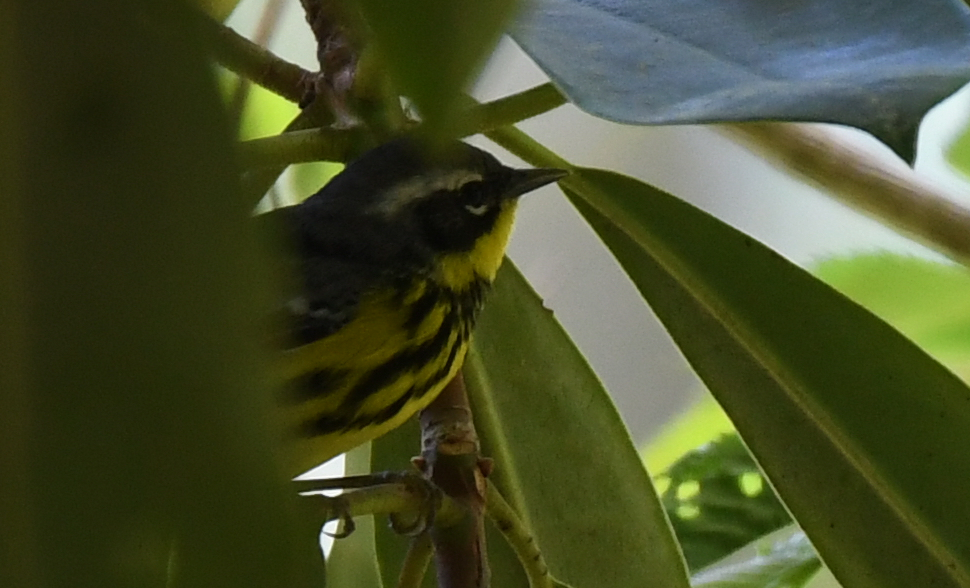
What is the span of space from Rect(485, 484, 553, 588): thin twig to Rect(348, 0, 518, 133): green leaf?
0.48 metres

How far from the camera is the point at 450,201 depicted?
909mm

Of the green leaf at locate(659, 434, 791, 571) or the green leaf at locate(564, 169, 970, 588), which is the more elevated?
the green leaf at locate(659, 434, 791, 571)

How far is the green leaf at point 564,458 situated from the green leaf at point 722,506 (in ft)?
0.88

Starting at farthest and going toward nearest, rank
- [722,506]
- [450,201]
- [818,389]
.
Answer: [722,506] < [450,201] < [818,389]

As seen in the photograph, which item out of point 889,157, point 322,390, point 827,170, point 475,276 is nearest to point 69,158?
point 322,390

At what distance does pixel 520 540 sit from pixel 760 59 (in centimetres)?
27

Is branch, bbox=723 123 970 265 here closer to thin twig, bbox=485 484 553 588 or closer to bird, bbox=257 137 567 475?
bird, bbox=257 137 567 475

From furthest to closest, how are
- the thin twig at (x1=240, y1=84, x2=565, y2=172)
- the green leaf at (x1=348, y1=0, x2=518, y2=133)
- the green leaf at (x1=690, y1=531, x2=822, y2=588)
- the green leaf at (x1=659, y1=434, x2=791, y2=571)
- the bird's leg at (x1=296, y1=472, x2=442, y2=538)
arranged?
the green leaf at (x1=659, y1=434, x2=791, y2=571)
the green leaf at (x1=690, y1=531, x2=822, y2=588)
the thin twig at (x1=240, y1=84, x2=565, y2=172)
the bird's leg at (x1=296, y1=472, x2=442, y2=538)
the green leaf at (x1=348, y1=0, x2=518, y2=133)

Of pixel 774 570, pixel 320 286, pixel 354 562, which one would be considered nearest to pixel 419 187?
pixel 320 286

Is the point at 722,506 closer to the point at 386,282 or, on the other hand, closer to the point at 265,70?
the point at 386,282

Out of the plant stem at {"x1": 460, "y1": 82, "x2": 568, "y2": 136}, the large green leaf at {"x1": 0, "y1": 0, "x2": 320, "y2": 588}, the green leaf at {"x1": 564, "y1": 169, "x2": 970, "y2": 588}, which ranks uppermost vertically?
the plant stem at {"x1": 460, "y1": 82, "x2": 568, "y2": 136}

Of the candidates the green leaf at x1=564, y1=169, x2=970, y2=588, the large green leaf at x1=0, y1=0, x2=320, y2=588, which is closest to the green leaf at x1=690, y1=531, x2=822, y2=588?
the green leaf at x1=564, y1=169, x2=970, y2=588

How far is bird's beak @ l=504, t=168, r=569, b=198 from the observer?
2.66 feet

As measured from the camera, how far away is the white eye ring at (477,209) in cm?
91
